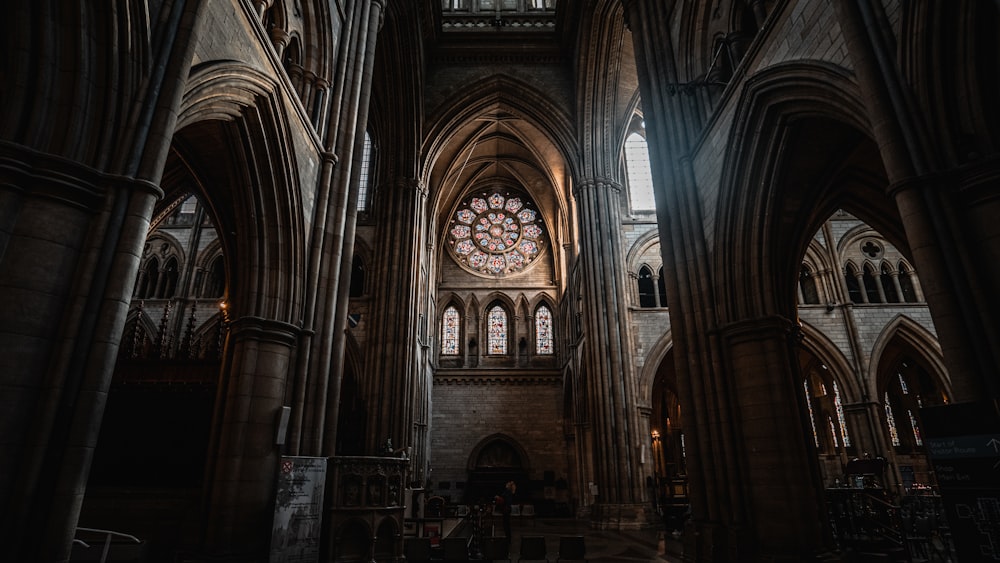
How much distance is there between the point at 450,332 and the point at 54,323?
23.3 meters

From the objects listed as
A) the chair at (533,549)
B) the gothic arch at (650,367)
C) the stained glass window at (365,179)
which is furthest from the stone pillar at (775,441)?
the stained glass window at (365,179)

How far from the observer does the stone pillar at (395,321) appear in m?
16.3

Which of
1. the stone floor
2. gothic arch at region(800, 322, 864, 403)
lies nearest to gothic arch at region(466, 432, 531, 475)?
the stone floor

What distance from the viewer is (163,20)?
5.01 metres

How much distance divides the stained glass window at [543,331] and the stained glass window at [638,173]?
8856 millimetres

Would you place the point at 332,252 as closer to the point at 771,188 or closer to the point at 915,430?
the point at 771,188

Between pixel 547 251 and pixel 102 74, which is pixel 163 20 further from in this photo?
pixel 547 251

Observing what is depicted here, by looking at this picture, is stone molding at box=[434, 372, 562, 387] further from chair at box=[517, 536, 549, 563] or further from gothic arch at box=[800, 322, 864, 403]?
chair at box=[517, 536, 549, 563]

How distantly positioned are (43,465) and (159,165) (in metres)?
2.51

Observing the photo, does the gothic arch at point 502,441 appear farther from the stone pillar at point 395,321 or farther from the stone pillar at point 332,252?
the stone pillar at point 332,252

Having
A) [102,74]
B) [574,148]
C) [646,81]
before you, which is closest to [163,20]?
[102,74]

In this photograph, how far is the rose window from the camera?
28.1m

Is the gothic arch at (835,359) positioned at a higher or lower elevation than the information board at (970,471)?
higher

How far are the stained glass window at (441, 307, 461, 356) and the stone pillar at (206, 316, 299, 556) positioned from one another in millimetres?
18789
